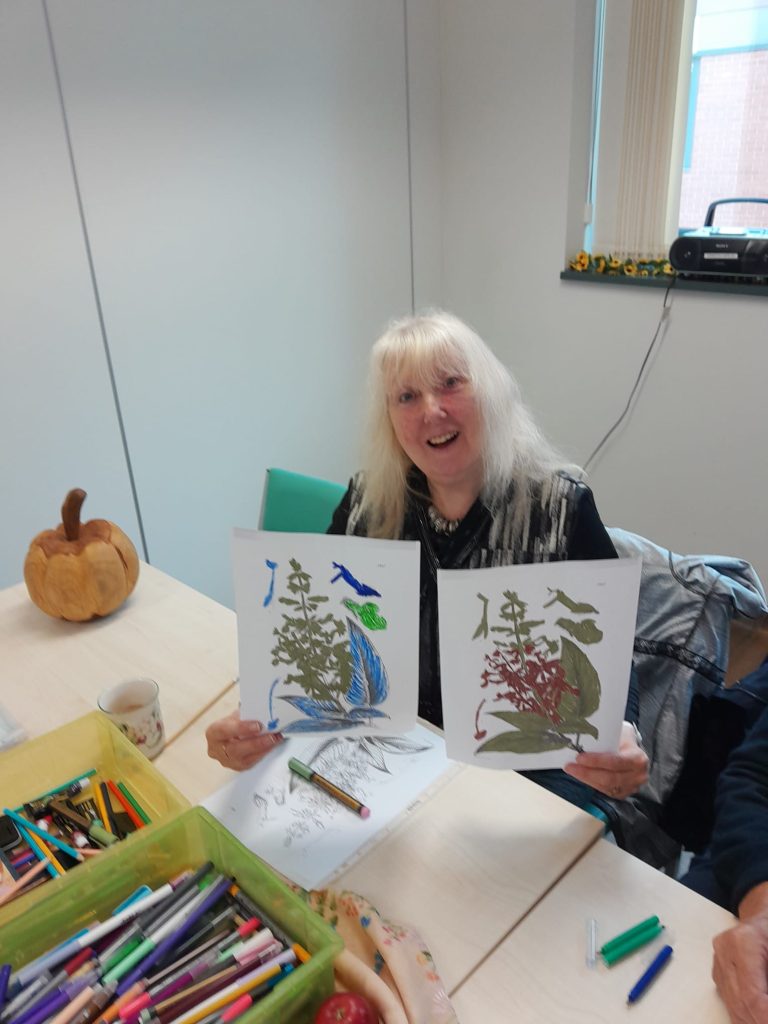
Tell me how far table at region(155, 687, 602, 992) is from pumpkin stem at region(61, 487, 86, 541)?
1.94ft

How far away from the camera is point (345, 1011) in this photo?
65 cm

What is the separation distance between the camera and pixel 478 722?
894 millimetres

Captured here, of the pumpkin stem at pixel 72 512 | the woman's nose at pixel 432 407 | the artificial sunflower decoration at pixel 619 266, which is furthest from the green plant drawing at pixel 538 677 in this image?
the artificial sunflower decoration at pixel 619 266

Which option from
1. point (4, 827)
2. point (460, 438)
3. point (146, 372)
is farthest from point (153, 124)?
point (4, 827)

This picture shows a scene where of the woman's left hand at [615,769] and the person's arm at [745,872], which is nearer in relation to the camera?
the person's arm at [745,872]

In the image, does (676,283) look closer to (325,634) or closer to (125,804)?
(325,634)

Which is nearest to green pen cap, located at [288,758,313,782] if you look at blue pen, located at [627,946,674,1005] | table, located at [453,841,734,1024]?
table, located at [453,841,734,1024]

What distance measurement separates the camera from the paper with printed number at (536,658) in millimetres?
844

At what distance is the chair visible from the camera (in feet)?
5.20

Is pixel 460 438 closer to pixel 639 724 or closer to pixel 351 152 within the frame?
pixel 639 724

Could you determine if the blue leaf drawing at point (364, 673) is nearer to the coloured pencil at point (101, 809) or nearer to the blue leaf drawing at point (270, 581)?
the blue leaf drawing at point (270, 581)

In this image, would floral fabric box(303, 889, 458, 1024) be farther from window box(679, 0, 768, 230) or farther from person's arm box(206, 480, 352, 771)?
window box(679, 0, 768, 230)

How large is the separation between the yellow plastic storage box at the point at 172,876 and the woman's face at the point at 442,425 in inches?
27.2

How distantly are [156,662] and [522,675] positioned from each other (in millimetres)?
674
